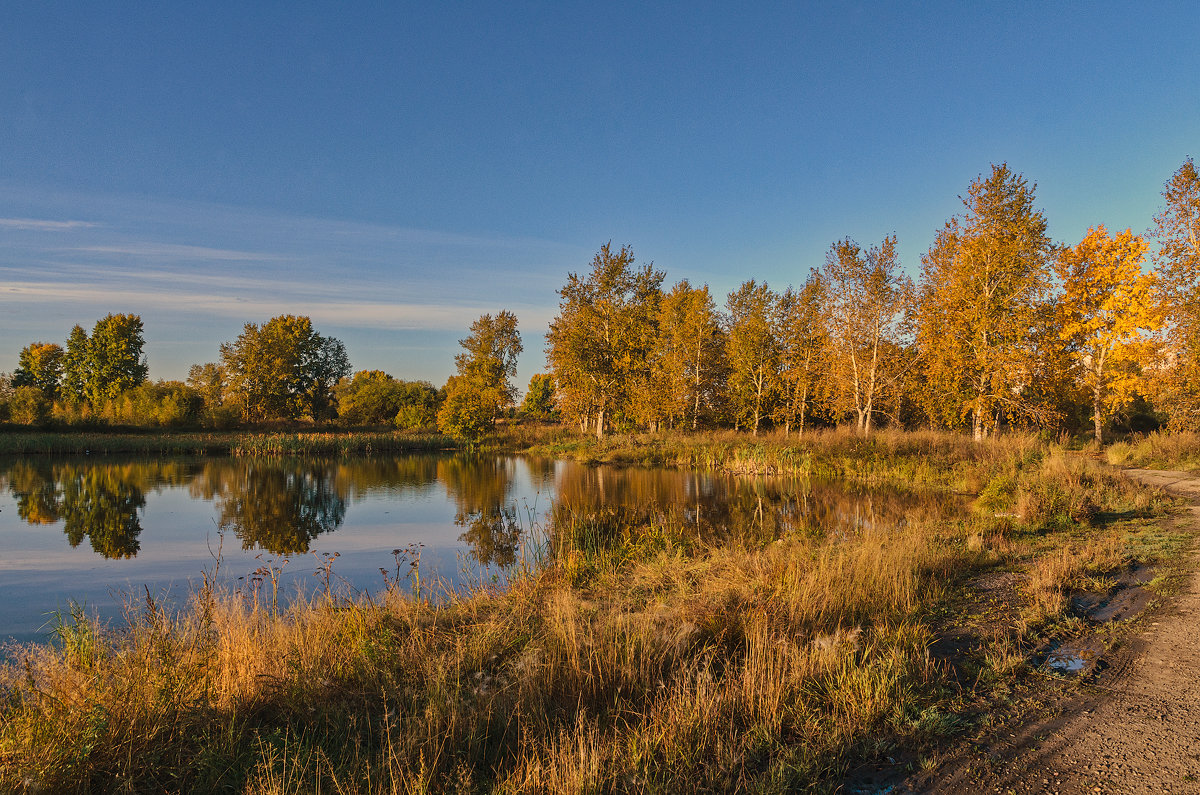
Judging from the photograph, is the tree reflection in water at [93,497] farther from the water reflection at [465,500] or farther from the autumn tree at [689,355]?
the autumn tree at [689,355]

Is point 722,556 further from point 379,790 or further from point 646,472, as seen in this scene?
point 646,472

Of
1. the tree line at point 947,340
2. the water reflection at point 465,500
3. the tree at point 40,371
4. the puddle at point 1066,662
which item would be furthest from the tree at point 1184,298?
the tree at point 40,371

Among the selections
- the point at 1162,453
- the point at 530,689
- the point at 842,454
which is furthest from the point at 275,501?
the point at 1162,453

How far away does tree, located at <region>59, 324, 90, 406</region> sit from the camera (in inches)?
2256

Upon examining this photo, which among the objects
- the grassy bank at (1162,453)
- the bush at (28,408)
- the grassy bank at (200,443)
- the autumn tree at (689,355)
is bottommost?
the grassy bank at (200,443)

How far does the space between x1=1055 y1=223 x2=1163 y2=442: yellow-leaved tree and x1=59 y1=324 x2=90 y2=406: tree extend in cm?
7893

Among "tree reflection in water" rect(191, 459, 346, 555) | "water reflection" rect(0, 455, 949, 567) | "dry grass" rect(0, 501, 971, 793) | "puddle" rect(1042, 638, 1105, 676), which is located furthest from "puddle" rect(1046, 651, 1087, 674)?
"tree reflection in water" rect(191, 459, 346, 555)

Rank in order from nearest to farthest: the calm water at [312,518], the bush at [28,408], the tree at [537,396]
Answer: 1. the calm water at [312,518]
2. the bush at [28,408]
3. the tree at [537,396]

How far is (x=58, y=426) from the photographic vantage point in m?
43.1

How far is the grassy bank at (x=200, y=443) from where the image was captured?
35.8 meters

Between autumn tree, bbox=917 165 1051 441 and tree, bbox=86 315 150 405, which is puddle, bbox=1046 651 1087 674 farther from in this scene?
tree, bbox=86 315 150 405

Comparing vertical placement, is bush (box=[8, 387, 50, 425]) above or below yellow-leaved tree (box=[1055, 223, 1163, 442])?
below

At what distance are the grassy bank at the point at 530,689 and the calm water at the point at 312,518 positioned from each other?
1191 mm

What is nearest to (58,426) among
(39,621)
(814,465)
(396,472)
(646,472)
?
(396,472)
